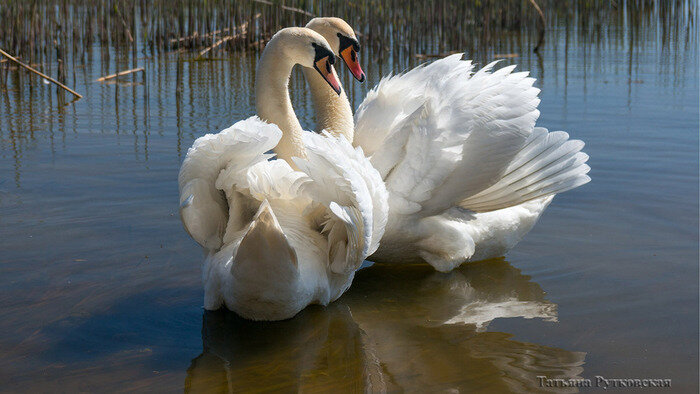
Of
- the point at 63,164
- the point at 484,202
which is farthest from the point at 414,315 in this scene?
the point at 63,164

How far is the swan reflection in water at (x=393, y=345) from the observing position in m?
3.16

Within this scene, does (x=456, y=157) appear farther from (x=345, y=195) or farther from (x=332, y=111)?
(x=332, y=111)

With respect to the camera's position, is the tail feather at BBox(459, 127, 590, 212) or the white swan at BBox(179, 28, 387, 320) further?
the tail feather at BBox(459, 127, 590, 212)

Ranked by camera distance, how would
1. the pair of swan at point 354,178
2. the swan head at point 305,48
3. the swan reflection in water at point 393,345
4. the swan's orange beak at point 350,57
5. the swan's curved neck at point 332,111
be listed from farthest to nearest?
the swan's orange beak at point 350,57, the swan's curved neck at point 332,111, the swan head at point 305,48, the pair of swan at point 354,178, the swan reflection in water at point 393,345

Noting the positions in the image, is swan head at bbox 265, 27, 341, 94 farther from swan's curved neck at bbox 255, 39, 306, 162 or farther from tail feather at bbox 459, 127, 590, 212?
tail feather at bbox 459, 127, 590, 212

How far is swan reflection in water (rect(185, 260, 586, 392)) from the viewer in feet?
10.4

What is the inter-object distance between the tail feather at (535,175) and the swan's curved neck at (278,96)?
103 centimetres

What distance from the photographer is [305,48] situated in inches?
165

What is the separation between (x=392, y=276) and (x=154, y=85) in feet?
20.8

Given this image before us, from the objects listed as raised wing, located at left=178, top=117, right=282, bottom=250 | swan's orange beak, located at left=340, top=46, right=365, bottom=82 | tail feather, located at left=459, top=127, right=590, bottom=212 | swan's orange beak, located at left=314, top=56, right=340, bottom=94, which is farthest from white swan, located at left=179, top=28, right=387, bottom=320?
swan's orange beak, located at left=340, top=46, right=365, bottom=82

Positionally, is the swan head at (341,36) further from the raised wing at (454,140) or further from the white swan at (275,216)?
the white swan at (275,216)

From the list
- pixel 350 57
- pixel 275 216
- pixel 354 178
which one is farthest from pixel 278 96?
pixel 354 178

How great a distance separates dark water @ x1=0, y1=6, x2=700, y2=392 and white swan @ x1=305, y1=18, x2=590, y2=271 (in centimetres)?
24

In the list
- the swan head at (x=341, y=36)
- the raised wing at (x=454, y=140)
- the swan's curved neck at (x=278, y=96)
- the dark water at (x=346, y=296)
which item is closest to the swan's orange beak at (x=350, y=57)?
the swan head at (x=341, y=36)
